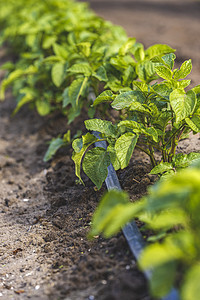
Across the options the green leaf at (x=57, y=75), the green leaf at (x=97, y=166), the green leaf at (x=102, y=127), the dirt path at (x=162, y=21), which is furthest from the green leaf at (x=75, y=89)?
the dirt path at (x=162, y=21)

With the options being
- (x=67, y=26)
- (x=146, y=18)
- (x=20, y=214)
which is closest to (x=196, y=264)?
(x=20, y=214)

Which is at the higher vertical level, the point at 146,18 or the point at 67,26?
the point at 67,26

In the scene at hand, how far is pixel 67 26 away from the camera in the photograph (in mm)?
4008

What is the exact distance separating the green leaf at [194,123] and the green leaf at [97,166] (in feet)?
1.67

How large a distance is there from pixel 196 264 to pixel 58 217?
125 cm

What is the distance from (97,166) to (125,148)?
24 cm

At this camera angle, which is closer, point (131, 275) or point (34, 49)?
point (131, 275)

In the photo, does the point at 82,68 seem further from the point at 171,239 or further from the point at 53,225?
the point at 171,239

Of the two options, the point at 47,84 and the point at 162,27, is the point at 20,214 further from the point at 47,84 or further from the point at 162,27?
the point at 162,27

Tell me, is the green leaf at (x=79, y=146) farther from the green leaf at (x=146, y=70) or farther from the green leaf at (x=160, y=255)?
the green leaf at (x=160, y=255)

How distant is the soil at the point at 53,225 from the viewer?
175cm

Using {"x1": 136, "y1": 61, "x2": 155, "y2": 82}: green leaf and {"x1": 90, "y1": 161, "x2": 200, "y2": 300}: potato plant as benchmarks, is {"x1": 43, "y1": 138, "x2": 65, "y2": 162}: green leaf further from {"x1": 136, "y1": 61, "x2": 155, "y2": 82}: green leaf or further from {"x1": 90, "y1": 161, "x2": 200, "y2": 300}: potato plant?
{"x1": 90, "y1": 161, "x2": 200, "y2": 300}: potato plant

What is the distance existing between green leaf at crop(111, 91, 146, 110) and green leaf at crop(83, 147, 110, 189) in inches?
11.4

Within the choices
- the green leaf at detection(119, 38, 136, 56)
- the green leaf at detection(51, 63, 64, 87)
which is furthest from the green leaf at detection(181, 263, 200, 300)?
the green leaf at detection(51, 63, 64, 87)
